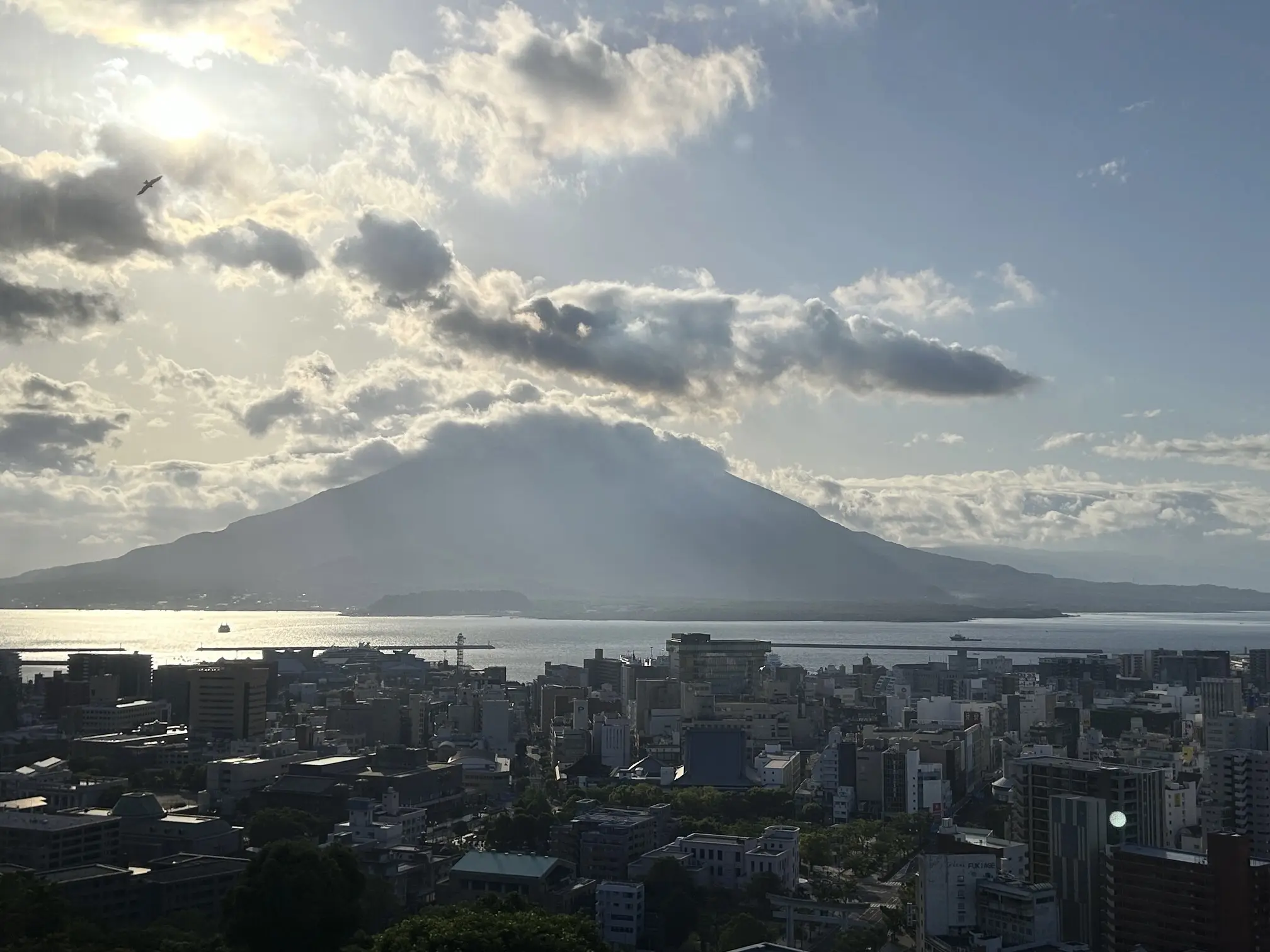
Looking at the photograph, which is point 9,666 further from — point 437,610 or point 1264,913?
point 437,610

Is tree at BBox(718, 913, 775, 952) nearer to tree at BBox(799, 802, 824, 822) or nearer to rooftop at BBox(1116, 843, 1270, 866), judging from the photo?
rooftop at BBox(1116, 843, 1270, 866)

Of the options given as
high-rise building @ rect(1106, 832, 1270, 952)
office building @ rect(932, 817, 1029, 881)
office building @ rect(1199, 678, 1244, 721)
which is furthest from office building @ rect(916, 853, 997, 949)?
office building @ rect(1199, 678, 1244, 721)

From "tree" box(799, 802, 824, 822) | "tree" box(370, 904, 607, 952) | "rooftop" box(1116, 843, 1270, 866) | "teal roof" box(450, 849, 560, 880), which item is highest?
"tree" box(370, 904, 607, 952)

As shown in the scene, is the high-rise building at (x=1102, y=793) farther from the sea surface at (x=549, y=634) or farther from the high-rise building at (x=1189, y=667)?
the sea surface at (x=549, y=634)

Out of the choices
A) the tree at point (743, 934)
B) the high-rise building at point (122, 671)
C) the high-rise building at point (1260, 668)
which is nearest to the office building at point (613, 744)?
the tree at point (743, 934)

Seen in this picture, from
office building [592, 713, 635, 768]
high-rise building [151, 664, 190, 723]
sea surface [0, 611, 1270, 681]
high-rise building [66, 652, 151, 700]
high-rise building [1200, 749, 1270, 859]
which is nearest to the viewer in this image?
high-rise building [1200, 749, 1270, 859]
